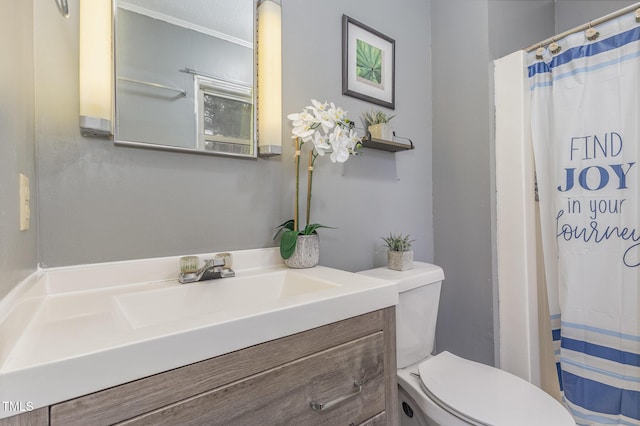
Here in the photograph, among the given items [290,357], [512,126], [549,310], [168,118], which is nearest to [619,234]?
[549,310]

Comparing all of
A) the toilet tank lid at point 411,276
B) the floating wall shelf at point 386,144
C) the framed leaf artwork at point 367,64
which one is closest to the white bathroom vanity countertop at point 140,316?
the toilet tank lid at point 411,276

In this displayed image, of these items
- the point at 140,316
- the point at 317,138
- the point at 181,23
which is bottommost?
the point at 140,316

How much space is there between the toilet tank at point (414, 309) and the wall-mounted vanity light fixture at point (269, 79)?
2.19 feet

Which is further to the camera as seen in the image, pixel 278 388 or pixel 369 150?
pixel 369 150

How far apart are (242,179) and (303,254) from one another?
1.13ft

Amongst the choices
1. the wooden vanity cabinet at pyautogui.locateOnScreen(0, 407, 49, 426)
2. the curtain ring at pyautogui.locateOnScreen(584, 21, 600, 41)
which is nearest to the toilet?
the wooden vanity cabinet at pyautogui.locateOnScreen(0, 407, 49, 426)

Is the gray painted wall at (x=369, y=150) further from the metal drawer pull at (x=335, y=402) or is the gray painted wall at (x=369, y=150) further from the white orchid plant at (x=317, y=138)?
the metal drawer pull at (x=335, y=402)

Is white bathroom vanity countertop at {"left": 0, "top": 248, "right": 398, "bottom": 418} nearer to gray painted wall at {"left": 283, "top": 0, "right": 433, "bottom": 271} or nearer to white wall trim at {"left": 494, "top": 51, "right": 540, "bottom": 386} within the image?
gray painted wall at {"left": 283, "top": 0, "right": 433, "bottom": 271}

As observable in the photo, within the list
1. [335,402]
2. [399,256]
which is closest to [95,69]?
[335,402]

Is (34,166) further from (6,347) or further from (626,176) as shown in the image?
(626,176)

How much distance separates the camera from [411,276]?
Result: 47.9 inches

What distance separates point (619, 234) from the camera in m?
1.20

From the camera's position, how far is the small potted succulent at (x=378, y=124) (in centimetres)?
137

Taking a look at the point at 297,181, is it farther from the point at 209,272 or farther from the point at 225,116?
the point at 209,272
